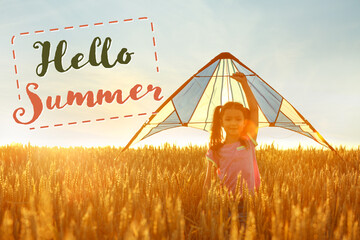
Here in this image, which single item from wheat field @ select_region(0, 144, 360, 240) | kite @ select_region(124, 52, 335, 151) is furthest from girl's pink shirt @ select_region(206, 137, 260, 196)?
kite @ select_region(124, 52, 335, 151)

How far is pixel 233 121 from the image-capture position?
3.68m

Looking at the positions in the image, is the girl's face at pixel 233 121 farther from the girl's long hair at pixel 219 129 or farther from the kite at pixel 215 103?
the kite at pixel 215 103

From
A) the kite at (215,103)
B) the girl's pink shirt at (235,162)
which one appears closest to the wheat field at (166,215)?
the girl's pink shirt at (235,162)

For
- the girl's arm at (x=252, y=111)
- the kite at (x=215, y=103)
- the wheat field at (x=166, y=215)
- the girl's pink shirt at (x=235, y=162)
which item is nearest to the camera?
the wheat field at (x=166, y=215)

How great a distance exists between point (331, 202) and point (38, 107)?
589cm

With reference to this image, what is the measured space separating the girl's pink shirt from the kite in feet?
8.11

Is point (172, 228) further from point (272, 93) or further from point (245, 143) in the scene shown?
point (272, 93)

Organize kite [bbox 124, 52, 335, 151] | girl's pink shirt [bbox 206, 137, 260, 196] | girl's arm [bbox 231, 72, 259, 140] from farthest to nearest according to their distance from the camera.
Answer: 1. kite [bbox 124, 52, 335, 151]
2. girl's arm [bbox 231, 72, 259, 140]
3. girl's pink shirt [bbox 206, 137, 260, 196]

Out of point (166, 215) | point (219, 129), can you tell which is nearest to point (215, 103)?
point (219, 129)

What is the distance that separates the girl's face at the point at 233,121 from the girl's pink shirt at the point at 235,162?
0.13m

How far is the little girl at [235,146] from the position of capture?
145 inches

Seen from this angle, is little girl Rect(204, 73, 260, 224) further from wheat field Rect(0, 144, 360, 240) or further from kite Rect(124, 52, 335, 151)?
kite Rect(124, 52, 335, 151)

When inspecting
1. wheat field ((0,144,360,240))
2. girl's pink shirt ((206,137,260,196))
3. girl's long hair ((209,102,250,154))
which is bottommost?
wheat field ((0,144,360,240))

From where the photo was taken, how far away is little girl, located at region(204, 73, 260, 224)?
3684 mm
